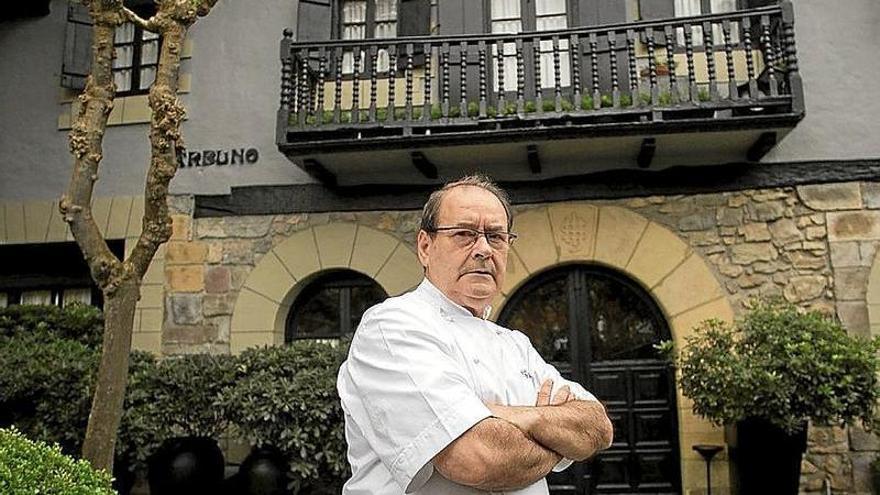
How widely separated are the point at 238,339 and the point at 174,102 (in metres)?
2.86

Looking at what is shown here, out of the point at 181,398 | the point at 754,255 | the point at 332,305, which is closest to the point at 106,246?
the point at 181,398

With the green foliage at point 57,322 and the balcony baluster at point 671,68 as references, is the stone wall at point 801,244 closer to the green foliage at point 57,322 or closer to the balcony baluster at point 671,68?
the balcony baluster at point 671,68

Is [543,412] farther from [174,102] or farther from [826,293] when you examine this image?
[826,293]

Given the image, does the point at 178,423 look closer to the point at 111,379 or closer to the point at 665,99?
the point at 111,379

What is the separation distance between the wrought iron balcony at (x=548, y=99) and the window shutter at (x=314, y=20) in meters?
0.27

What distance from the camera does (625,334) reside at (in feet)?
23.6

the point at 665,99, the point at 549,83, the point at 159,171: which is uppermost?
the point at 549,83

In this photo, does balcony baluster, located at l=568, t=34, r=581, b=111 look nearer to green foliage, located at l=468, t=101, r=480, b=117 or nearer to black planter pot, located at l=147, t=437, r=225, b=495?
green foliage, located at l=468, t=101, r=480, b=117

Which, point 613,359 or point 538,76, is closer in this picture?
point 538,76

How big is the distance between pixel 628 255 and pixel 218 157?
3.77 m

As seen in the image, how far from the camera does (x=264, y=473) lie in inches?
234

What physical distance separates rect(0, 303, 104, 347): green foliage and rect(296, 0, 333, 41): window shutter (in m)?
3.06

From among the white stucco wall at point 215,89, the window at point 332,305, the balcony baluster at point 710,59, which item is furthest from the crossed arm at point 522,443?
the white stucco wall at point 215,89

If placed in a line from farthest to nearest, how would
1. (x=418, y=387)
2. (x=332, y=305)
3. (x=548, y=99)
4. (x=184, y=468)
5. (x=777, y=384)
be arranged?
(x=332, y=305) → (x=548, y=99) → (x=184, y=468) → (x=777, y=384) → (x=418, y=387)
